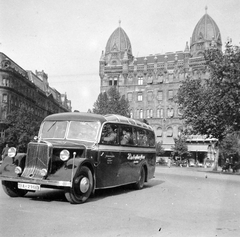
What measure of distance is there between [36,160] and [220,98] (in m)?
18.8

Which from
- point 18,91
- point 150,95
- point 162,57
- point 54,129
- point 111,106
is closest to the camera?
point 54,129

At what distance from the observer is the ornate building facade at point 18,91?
5353cm

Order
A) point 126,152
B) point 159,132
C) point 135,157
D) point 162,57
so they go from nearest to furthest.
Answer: point 126,152
point 135,157
point 159,132
point 162,57

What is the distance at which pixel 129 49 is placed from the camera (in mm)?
81875

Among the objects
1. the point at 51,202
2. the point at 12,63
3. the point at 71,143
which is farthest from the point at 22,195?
the point at 12,63

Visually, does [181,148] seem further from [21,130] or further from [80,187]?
[80,187]

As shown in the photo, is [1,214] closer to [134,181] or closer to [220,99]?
[134,181]

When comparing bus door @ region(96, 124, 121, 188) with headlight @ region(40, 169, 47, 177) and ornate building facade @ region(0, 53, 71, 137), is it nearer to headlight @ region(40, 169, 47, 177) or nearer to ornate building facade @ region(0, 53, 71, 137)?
headlight @ region(40, 169, 47, 177)

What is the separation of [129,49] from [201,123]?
184 ft

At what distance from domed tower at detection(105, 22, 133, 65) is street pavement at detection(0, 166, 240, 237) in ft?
232

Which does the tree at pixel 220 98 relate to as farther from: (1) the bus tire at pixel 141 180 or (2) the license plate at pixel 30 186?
(2) the license plate at pixel 30 186

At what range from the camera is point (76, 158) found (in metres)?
8.52

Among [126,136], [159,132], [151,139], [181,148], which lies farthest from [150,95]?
[126,136]

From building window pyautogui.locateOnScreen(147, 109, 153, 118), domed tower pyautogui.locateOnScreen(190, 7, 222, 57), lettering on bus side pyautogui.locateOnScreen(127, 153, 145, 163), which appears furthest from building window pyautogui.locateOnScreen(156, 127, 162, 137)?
lettering on bus side pyautogui.locateOnScreen(127, 153, 145, 163)
